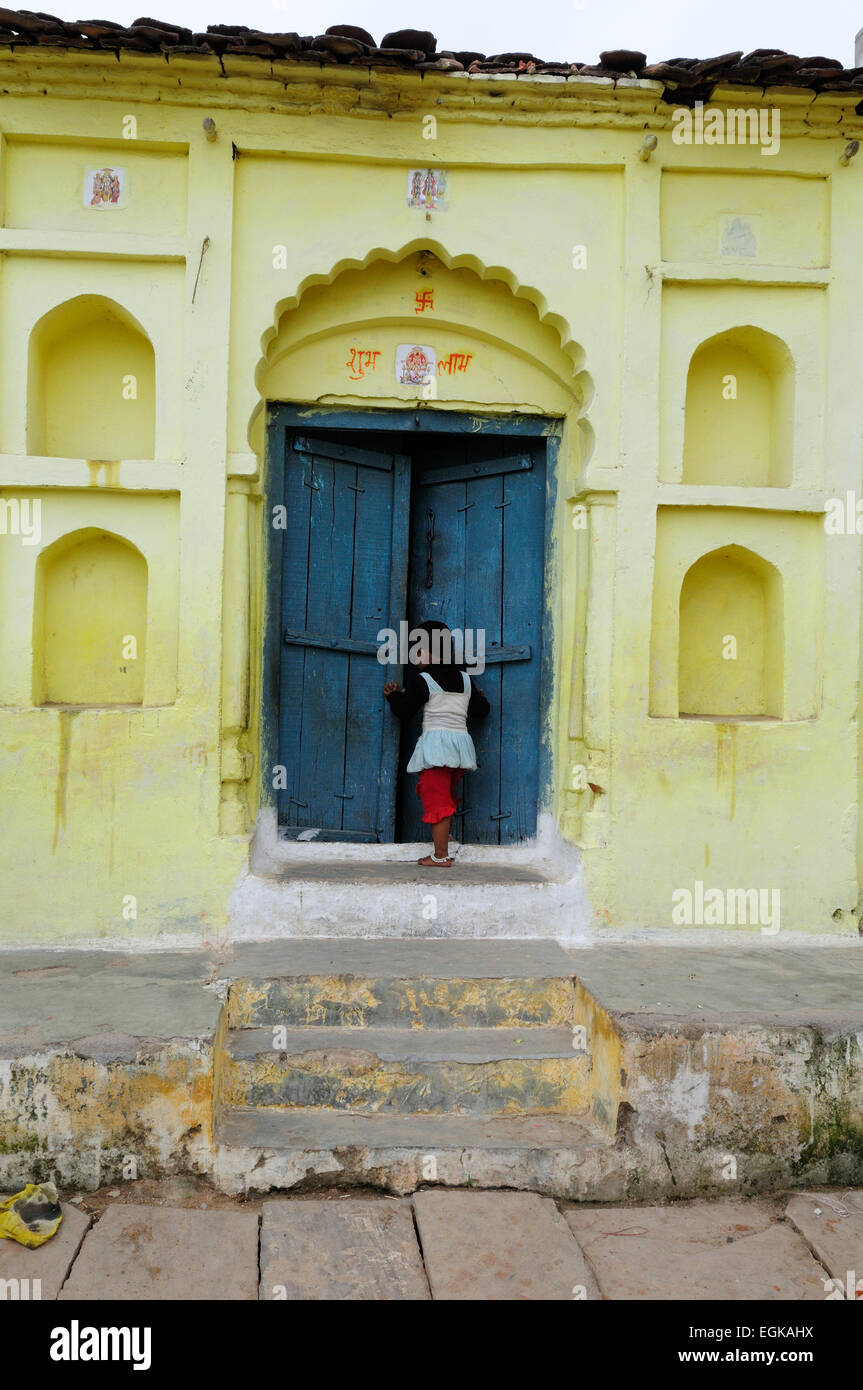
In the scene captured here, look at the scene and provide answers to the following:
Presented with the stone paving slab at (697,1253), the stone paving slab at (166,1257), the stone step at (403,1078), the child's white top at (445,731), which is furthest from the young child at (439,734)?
the stone paving slab at (166,1257)

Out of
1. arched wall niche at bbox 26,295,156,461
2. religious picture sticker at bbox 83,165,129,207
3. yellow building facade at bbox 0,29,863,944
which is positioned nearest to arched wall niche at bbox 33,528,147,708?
yellow building facade at bbox 0,29,863,944

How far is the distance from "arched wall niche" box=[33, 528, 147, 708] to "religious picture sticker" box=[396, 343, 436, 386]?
1.81m

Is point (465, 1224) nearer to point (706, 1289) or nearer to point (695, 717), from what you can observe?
point (706, 1289)

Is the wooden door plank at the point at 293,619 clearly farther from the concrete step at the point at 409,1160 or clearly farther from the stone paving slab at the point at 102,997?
the concrete step at the point at 409,1160

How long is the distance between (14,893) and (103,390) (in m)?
2.71

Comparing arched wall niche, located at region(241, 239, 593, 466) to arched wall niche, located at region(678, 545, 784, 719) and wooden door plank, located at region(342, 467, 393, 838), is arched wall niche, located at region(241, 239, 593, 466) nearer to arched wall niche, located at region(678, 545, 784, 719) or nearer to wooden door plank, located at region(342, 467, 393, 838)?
wooden door plank, located at region(342, 467, 393, 838)

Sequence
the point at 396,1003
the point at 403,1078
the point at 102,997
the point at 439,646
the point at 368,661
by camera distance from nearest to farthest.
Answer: the point at 403,1078 < the point at 102,997 < the point at 396,1003 < the point at 439,646 < the point at 368,661

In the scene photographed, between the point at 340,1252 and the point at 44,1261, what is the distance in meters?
0.94

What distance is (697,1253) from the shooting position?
3494mm

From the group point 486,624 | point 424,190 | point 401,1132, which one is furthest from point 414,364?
point 401,1132

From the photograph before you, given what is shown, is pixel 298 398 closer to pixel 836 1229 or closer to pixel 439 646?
pixel 439 646

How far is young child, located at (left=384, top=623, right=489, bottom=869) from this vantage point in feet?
19.1

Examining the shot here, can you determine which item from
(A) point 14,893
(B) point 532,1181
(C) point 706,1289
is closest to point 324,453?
(A) point 14,893

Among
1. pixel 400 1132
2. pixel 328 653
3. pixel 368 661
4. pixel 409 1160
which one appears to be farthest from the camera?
pixel 368 661
